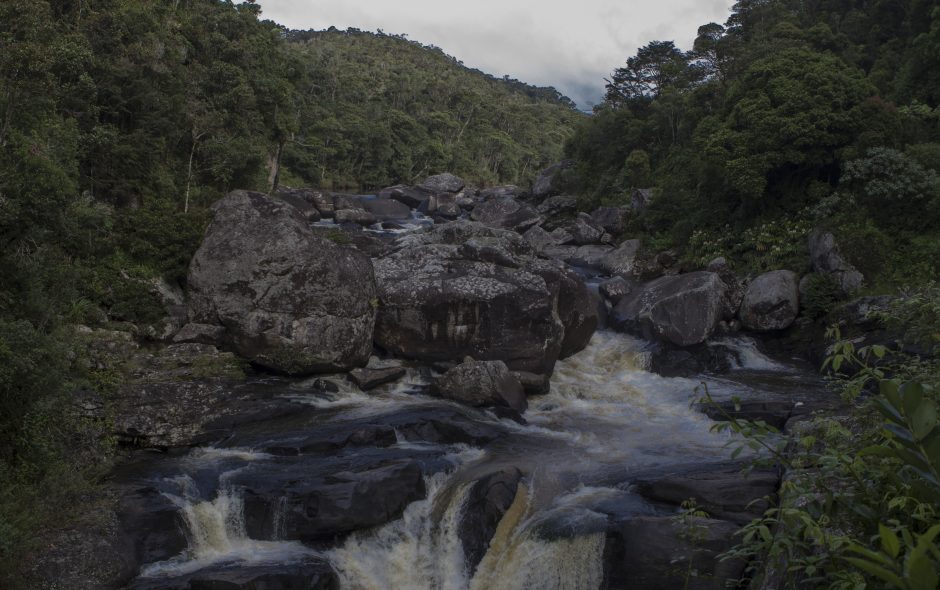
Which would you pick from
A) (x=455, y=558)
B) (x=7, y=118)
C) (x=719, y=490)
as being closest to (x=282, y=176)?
(x=7, y=118)

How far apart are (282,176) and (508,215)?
1897 cm

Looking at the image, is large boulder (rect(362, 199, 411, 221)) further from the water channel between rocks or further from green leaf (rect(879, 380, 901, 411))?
green leaf (rect(879, 380, 901, 411))

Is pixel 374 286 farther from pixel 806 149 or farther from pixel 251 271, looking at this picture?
pixel 806 149

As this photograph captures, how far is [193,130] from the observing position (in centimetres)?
2281

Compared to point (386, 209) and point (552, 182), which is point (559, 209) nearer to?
point (552, 182)

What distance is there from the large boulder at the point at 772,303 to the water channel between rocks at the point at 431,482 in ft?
19.7


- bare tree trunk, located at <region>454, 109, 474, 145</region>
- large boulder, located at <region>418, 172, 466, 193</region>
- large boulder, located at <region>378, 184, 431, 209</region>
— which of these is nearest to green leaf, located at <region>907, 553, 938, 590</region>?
large boulder, located at <region>378, 184, 431, 209</region>

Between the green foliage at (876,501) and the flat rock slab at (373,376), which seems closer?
the green foliage at (876,501)

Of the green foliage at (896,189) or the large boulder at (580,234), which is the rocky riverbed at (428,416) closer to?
the green foliage at (896,189)

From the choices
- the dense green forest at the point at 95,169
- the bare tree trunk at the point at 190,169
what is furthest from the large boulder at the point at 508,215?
the bare tree trunk at the point at 190,169

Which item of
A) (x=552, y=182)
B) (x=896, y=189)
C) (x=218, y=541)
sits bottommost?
(x=218, y=541)

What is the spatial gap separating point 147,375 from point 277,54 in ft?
79.9

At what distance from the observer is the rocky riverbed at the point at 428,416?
405 inches

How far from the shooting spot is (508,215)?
4131 cm
